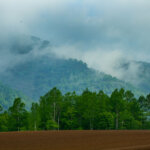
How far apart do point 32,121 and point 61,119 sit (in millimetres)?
7799

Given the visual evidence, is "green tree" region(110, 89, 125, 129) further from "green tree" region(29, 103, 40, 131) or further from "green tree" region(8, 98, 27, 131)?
"green tree" region(8, 98, 27, 131)

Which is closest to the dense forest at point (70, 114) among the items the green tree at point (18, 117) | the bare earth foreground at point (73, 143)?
the green tree at point (18, 117)

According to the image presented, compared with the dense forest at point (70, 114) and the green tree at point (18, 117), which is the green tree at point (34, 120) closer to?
the dense forest at point (70, 114)

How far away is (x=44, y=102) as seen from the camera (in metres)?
75.1

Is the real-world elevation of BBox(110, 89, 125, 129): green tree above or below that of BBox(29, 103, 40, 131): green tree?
above

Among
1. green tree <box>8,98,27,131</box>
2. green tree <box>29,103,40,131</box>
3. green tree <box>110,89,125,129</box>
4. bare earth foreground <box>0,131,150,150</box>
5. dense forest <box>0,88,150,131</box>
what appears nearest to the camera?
bare earth foreground <box>0,131,150,150</box>

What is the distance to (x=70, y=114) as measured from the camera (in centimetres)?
7106

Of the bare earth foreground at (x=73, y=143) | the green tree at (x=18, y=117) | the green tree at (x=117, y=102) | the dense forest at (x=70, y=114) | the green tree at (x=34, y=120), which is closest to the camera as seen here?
the bare earth foreground at (x=73, y=143)

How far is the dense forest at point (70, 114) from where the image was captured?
68.3 m

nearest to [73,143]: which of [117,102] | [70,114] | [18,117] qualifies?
[18,117]

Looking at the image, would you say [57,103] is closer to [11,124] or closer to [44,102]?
[44,102]

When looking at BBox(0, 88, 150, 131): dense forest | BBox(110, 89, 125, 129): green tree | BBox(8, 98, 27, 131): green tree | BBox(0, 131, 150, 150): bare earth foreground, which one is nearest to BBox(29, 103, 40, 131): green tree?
BBox(0, 88, 150, 131): dense forest

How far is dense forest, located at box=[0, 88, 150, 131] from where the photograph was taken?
6831 centimetres

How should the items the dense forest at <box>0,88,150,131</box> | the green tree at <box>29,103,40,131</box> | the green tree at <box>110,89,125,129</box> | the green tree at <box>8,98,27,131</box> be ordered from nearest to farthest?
the green tree at <box>8,98,27,131</box> < the dense forest at <box>0,88,150,131</box> < the green tree at <box>29,103,40,131</box> < the green tree at <box>110,89,125,129</box>
